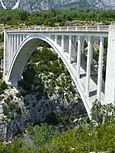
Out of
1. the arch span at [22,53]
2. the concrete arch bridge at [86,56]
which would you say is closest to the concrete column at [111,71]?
the concrete arch bridge at [86,56]

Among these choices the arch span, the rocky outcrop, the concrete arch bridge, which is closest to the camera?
the concrete arch bridge

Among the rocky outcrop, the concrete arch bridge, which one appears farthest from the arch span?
the rocky outcrop

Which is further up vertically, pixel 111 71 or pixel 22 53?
pixel 111 71

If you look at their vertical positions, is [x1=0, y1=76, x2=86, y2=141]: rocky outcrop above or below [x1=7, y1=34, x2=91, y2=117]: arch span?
below

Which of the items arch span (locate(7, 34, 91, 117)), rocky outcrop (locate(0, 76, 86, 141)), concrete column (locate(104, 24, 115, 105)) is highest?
concrete column (locate(104, 24, 115, 105))

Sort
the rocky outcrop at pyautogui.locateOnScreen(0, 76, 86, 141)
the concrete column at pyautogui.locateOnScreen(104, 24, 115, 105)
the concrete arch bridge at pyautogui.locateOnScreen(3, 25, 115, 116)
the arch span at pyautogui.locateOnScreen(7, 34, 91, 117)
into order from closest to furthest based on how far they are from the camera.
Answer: the concrete column at pyautogui.locateOnScreen(104, 24, 115, 105)
the concrete arch bridge at pyautogui.locateOnScreen(3, 25, 115, 116)
the arch span at pyautogui.locateOnScreen(7, 34, 91, 117)
the rocky outcrop at pyautogui.locateOnScreen(0, 76, 86, 141)

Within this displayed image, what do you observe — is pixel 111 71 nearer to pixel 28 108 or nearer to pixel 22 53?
pixel 22 53

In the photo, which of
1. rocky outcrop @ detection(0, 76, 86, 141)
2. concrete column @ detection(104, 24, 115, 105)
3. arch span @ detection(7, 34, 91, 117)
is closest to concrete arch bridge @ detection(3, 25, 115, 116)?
Result: concrete column @ detection(104, 24, 115, 105)

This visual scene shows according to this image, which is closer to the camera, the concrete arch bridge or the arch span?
the concrete arch bridge

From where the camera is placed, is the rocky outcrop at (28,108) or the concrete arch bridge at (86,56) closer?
the concrete arch bridge at (86,56)

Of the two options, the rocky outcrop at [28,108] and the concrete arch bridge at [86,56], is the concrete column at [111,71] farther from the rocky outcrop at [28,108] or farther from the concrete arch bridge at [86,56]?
the rocky outcrop at [28,108]

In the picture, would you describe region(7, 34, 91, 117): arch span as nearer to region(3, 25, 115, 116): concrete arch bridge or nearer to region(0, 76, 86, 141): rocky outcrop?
region(3, 25, 115, 116): concrete arch bridge

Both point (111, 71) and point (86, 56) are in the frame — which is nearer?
point (111, 71)

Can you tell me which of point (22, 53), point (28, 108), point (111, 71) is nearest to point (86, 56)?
point (111, 71)
